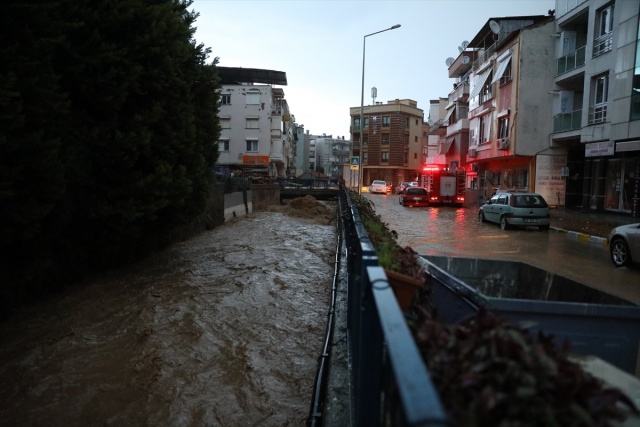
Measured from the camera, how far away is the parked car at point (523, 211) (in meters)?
17.8

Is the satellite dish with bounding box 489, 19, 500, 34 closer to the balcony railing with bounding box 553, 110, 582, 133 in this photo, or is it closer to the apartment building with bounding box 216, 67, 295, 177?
the balcony railing with bounding box 553, 110, 582, 133

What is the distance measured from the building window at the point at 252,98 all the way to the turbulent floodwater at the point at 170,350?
4511cm

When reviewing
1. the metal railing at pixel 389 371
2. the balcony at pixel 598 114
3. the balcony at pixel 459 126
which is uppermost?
the balcony at pixel 459 126

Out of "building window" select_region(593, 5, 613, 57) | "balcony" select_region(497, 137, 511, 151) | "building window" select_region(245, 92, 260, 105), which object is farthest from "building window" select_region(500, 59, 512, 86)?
"building window" select_region(245, 92, 260, 105)

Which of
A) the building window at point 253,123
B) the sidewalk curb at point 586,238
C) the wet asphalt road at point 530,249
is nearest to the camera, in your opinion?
the wet asphalt road at point 530,249

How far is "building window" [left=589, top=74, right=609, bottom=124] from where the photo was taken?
20.2m

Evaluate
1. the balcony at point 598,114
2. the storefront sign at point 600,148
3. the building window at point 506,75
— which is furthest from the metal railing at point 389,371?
the building window at point 506,75

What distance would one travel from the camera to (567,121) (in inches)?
953

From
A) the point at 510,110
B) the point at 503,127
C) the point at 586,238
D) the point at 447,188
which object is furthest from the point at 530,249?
the point at 447,188

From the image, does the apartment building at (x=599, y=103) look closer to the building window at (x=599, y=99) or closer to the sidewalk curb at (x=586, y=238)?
the building window at (x=599, y=99)

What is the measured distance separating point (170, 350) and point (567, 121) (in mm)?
24555

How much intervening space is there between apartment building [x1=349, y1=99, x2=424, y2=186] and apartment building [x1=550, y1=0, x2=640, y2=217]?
141 ft

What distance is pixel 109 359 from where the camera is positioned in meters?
5.57

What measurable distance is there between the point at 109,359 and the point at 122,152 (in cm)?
366
